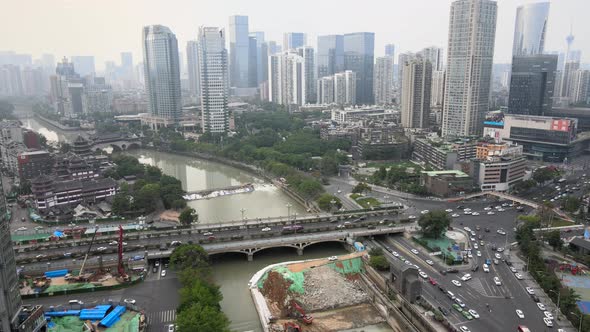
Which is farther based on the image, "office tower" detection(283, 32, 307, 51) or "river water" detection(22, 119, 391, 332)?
"office tower" detection(283, 32, 307, 51)

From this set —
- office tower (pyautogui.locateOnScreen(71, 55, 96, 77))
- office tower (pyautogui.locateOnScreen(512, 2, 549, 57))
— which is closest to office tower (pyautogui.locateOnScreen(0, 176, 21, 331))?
office tower (pyautogui.locateOnScreen(512, 2, 549, 57))

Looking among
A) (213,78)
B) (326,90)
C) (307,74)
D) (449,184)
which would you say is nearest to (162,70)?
(213,78)

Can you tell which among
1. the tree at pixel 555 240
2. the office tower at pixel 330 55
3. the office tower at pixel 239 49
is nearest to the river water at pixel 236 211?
the tree at pixel 555 240

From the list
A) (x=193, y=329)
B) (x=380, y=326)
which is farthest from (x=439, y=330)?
(x=193, y=329)

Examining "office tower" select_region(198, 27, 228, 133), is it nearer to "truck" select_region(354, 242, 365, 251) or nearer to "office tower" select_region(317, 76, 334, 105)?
"office tower" select_region(317, 76, 334, 105)

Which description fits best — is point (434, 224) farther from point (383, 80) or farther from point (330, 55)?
point (330, 55)

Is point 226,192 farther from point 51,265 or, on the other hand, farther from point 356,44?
point 356,44
